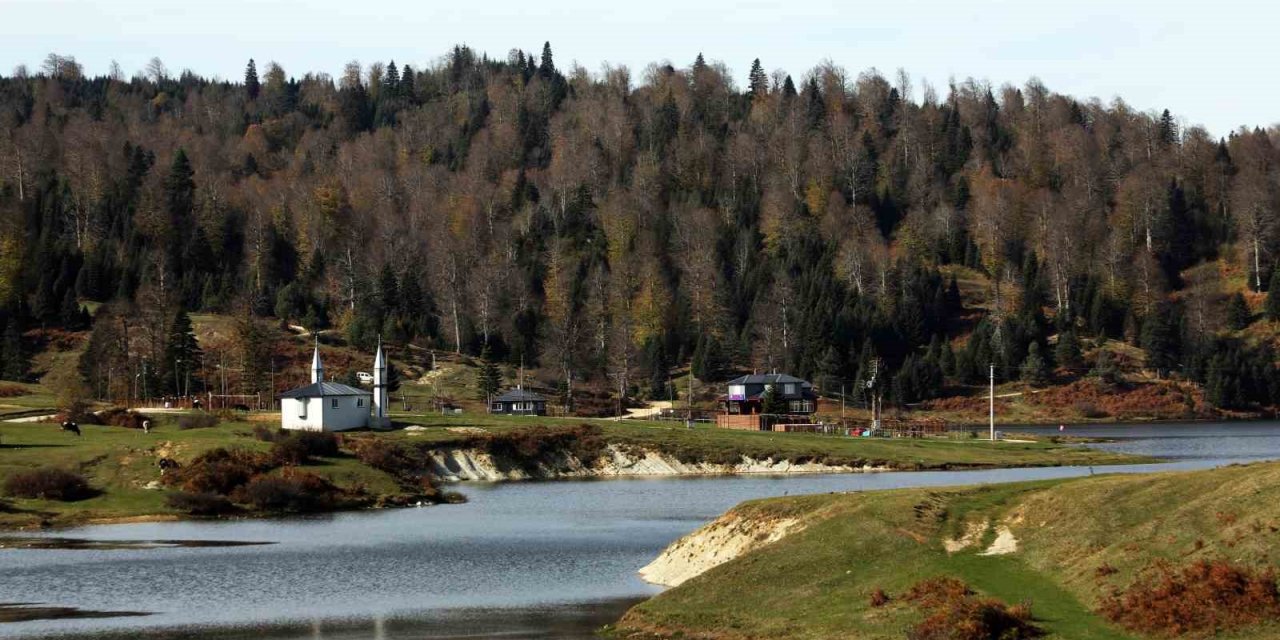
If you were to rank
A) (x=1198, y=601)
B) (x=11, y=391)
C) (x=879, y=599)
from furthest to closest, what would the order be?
(x=11, y=391)
(x=879, y=599)
(x=1198, y=601)

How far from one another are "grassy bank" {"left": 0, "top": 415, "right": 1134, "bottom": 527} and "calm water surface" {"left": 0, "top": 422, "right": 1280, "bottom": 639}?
6496 millimetres

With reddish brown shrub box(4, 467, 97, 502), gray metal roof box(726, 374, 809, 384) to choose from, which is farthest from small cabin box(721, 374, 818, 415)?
reddish brown shrub box(4, 467, 97, 502)

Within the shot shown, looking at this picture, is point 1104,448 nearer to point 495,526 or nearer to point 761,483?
point 761,483

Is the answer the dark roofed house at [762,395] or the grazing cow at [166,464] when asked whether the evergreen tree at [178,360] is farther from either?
the grazing cow at [166,464]

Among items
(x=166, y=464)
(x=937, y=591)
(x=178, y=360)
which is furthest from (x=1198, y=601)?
(x=178, y=360)

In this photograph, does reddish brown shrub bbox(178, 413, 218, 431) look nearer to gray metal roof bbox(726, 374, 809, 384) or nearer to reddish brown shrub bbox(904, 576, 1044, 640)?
gray metal roof bbox(726, 374, 809, 384)

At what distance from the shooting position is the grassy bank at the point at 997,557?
130 ft

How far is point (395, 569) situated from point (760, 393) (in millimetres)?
107124

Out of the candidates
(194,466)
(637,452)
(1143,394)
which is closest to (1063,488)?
(194,466)

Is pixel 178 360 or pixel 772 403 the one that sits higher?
pixel 178 360

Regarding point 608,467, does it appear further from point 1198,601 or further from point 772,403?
point 1198,601

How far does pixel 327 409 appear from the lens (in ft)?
393

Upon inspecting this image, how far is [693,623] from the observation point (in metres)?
45.3

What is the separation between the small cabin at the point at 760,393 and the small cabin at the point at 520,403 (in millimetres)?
21964
